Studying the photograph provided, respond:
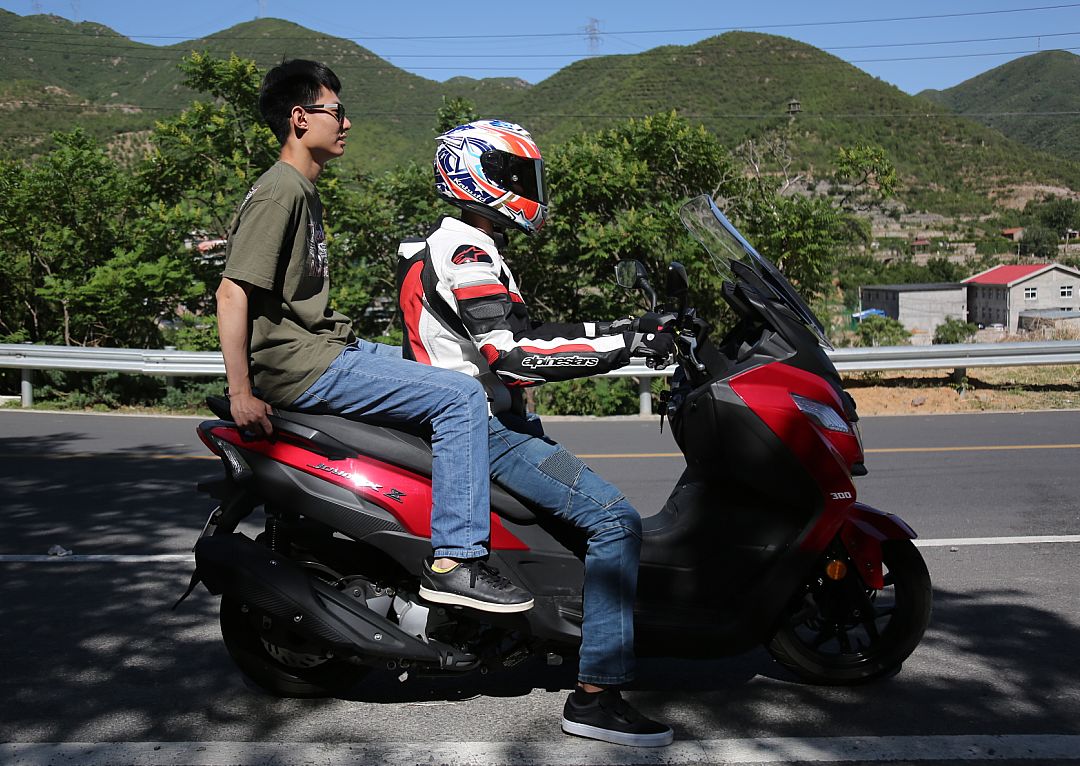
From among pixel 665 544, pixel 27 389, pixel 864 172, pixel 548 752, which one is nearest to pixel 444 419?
pixel 665 544

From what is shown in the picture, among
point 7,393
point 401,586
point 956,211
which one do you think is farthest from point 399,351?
point 956,211

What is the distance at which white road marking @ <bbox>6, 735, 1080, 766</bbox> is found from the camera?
3.46m

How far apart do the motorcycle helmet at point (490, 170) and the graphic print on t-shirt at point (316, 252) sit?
1.50ft

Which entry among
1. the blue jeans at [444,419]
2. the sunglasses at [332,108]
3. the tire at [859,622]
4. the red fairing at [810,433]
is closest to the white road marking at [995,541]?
the tire at [859,622]

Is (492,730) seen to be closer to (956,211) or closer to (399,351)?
(399,351)

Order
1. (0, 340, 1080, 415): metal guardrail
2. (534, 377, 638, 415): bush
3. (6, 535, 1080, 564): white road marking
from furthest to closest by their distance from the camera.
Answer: (534, 377, 638, 415): bush → (0, 340, 1080, 415): metal guardrail → (6, 535, 1080, 564): white road marking

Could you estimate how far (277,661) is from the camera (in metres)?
3.97

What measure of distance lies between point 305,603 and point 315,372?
0.77m

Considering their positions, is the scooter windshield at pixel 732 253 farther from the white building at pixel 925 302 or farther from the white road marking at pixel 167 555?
the white building at pixel 925 302

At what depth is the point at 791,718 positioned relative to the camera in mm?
3830

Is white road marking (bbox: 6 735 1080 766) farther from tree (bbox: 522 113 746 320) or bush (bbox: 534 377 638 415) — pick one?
tree (bbox: 522 113 746 320)

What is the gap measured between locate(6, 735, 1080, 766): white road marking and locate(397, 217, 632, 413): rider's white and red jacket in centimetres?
115

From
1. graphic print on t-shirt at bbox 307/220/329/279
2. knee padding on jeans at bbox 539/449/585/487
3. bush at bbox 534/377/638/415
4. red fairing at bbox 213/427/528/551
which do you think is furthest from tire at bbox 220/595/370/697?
bush at bbox 534/377/638/415

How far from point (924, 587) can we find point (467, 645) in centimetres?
169
